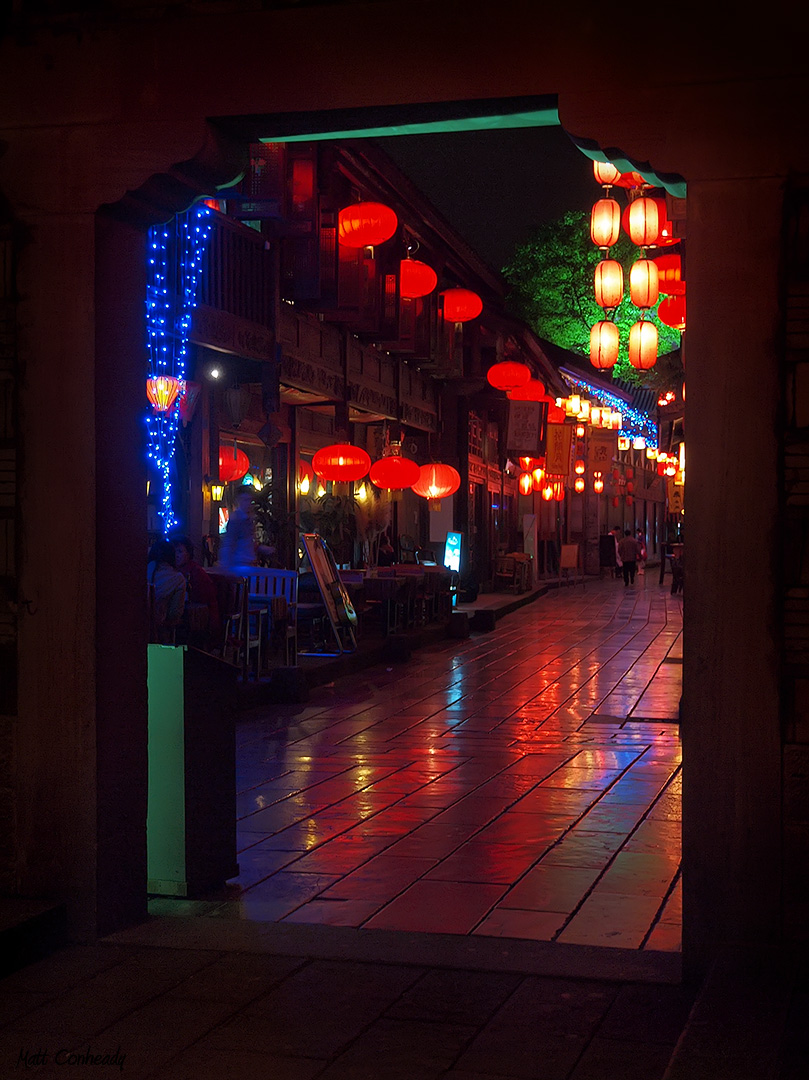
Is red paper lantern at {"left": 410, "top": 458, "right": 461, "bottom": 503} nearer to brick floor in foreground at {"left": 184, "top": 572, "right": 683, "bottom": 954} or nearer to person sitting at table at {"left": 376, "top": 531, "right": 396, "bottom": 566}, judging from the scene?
person sitting at table at {"left": 376, "top": 531, "right": 396, "bottom": 566}

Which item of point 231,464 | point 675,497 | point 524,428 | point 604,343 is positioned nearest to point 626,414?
point 675,497

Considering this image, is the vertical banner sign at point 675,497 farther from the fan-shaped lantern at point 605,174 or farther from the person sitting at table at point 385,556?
the fan-shaped lantern at point 605,174

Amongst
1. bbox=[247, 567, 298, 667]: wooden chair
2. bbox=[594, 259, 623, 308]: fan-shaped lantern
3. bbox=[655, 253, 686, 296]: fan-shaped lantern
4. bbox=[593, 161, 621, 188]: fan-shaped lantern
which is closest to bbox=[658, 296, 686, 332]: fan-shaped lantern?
bbox=[655, 253, 686, 296]: fan-shaped lantern

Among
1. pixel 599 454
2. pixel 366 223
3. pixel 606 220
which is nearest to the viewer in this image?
pixel 606 220

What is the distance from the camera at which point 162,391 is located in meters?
13.2

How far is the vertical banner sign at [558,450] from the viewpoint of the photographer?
33031 mm

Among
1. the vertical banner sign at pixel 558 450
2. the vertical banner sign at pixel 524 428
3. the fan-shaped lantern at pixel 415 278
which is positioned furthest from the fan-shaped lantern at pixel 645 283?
the vertical banner sign at pixel 558 450

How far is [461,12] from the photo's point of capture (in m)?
4.69

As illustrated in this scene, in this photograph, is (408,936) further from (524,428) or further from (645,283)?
(524,428)

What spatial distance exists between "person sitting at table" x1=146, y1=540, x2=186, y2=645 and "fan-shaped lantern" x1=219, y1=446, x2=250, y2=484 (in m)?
5.94

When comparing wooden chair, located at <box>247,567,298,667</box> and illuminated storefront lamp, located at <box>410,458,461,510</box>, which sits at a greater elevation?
illuminated storefront lamp, located at <box>410,458,461,510</box>

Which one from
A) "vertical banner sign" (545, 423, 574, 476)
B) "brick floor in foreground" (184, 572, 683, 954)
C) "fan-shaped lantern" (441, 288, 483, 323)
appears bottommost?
"brick floor in foreground" (184, 572, 683, 954)

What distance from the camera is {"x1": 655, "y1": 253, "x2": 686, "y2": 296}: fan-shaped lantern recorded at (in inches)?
563

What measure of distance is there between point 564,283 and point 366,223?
95.4 ft
